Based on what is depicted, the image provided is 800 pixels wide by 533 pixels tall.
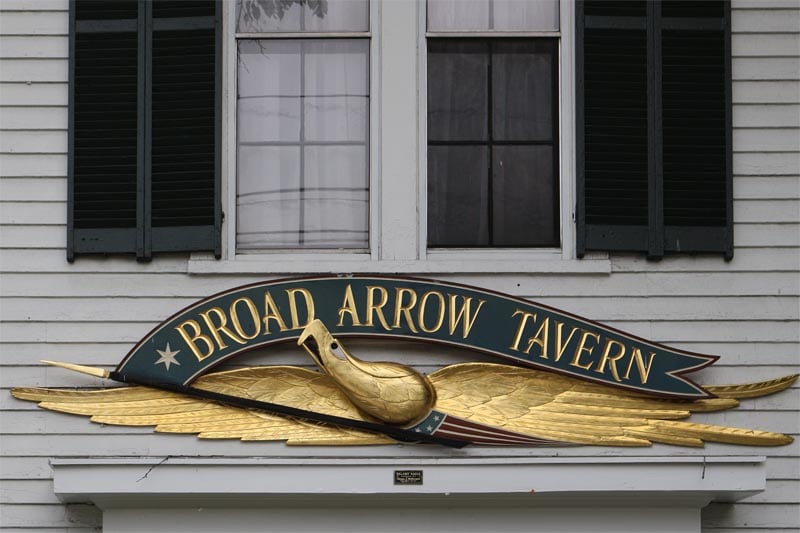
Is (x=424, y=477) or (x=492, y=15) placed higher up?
(x=492, y=15)

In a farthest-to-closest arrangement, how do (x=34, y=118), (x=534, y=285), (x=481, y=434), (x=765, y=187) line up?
(x=34, y=118) < (x=765, y=187) < (x=534, y=285) < (x=481, y=434)

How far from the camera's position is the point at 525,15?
1305 cm

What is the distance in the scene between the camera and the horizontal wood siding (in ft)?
40.5

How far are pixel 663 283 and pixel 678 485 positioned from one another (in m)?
1.40

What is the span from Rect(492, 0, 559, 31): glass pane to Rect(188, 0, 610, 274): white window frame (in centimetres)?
8

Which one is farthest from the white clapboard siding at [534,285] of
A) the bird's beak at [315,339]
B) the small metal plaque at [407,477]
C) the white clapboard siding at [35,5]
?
the white clapboard siding at [35,5]

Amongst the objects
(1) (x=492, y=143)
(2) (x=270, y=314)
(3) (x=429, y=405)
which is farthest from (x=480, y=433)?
(1) (x=492, y=143)

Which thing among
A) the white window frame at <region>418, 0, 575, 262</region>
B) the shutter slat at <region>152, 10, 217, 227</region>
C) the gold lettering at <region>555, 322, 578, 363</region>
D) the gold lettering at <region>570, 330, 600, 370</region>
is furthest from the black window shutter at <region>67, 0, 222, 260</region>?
the gold lettering at <region>570, 330, 600, 370</region>

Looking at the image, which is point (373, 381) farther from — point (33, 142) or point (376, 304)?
point (33, 142)

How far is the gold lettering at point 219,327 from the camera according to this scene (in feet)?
40.4

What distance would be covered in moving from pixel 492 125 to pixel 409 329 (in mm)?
1629

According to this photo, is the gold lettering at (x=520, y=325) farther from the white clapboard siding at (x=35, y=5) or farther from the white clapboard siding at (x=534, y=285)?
the white clapboard siding at (x=35, y=5)

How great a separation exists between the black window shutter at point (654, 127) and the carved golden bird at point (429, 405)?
1014mm

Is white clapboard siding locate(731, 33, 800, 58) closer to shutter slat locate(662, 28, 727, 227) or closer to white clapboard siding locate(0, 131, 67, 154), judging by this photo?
shutter slat locate(662, 28, 727, 227)
